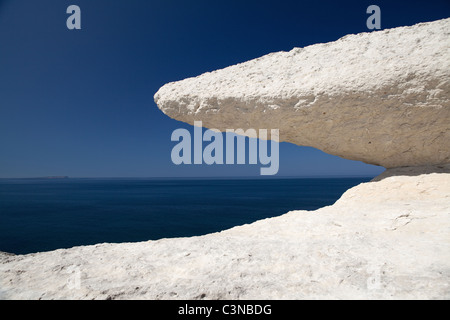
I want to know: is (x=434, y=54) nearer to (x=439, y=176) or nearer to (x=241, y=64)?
(x=439, y=176)

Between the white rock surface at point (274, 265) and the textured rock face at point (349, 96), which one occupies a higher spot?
the textured rock face at point (349, 96)

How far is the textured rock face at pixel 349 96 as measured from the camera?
5523 mm

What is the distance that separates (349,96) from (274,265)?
4.59 metres

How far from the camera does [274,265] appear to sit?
9.64 feet

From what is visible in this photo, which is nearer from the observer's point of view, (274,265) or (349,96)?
(274,265)

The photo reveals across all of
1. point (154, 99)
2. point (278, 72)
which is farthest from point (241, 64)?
point (154, 99)

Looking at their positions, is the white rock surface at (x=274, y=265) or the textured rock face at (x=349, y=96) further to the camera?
the textured rock face at (x=349, y=96)

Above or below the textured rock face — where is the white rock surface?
below

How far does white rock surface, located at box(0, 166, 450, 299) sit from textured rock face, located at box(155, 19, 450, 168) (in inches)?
79.7

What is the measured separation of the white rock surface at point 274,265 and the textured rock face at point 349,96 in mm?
2026

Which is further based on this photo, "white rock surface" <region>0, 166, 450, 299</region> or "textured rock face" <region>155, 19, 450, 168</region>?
"textured rock face" <region>155, 19, 450, 168</region>

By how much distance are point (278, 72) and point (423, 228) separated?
15.6ft

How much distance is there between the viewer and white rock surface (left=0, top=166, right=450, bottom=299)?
7.82 ft
